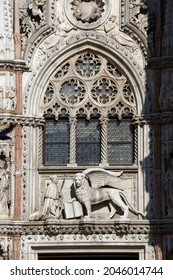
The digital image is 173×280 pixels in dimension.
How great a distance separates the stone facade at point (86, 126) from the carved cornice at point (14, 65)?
0.02 meters

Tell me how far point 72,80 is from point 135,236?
3182 millimetres

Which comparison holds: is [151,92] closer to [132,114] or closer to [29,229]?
[132,114]

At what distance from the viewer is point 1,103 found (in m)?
24.2

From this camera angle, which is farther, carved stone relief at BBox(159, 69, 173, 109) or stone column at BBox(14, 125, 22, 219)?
stone column at BBox(14, 125, 22, 219)

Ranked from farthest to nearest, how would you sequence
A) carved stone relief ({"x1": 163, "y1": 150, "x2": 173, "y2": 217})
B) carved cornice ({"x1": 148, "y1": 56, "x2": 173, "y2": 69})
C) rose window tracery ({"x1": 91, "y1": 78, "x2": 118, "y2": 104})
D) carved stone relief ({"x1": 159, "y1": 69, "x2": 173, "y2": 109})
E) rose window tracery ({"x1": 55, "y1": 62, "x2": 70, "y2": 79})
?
rose window tracery ({"x1": 55, "y1": 62, "x2": 70, "y2": 79}) < rose window tracery ({"x1": 91, "y1": 78, "x2": 118, "y2": 104}) < carved cornice ({"x1": 148, "y1": 56, "x2": 173, "y2": 69}) < carved stone relief ({"x1": 159, "y1": 69, "x2": 173, "y2": 109}) < carved stone relief ({"x1": 163, "y1": 150, "x2": 173, "y2": 217})

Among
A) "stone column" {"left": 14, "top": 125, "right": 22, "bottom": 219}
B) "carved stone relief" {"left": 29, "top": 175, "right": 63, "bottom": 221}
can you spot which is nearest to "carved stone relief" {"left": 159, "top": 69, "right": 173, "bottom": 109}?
"carved stone relief" {"left": 29, "top": 175, "right": 63, "bottom": 221}

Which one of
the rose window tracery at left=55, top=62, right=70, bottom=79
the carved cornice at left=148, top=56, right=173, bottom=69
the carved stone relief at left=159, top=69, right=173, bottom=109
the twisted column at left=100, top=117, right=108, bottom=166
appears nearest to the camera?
the carved stone relief at left=159, top=69, right=173, bottom=109

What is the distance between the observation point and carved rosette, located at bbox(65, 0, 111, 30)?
2472 centimetres

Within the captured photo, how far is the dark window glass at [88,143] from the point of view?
2458 centimetres

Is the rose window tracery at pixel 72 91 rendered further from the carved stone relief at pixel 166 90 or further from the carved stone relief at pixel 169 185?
the carved stone relief at pixel 169 185

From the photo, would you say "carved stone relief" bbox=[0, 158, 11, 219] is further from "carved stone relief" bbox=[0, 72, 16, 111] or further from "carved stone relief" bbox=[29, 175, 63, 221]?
"carved stone relief" bbox=[0, 72, 16, 111]

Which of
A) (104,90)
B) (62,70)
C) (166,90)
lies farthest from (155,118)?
(62,70)

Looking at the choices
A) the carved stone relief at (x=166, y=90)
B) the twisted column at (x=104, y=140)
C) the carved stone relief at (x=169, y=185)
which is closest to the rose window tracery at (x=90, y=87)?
the twisted column at (x=104, y=140)

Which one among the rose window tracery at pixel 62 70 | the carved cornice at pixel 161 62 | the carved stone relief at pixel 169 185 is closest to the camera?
the carved stone relief at pixel 169 185
